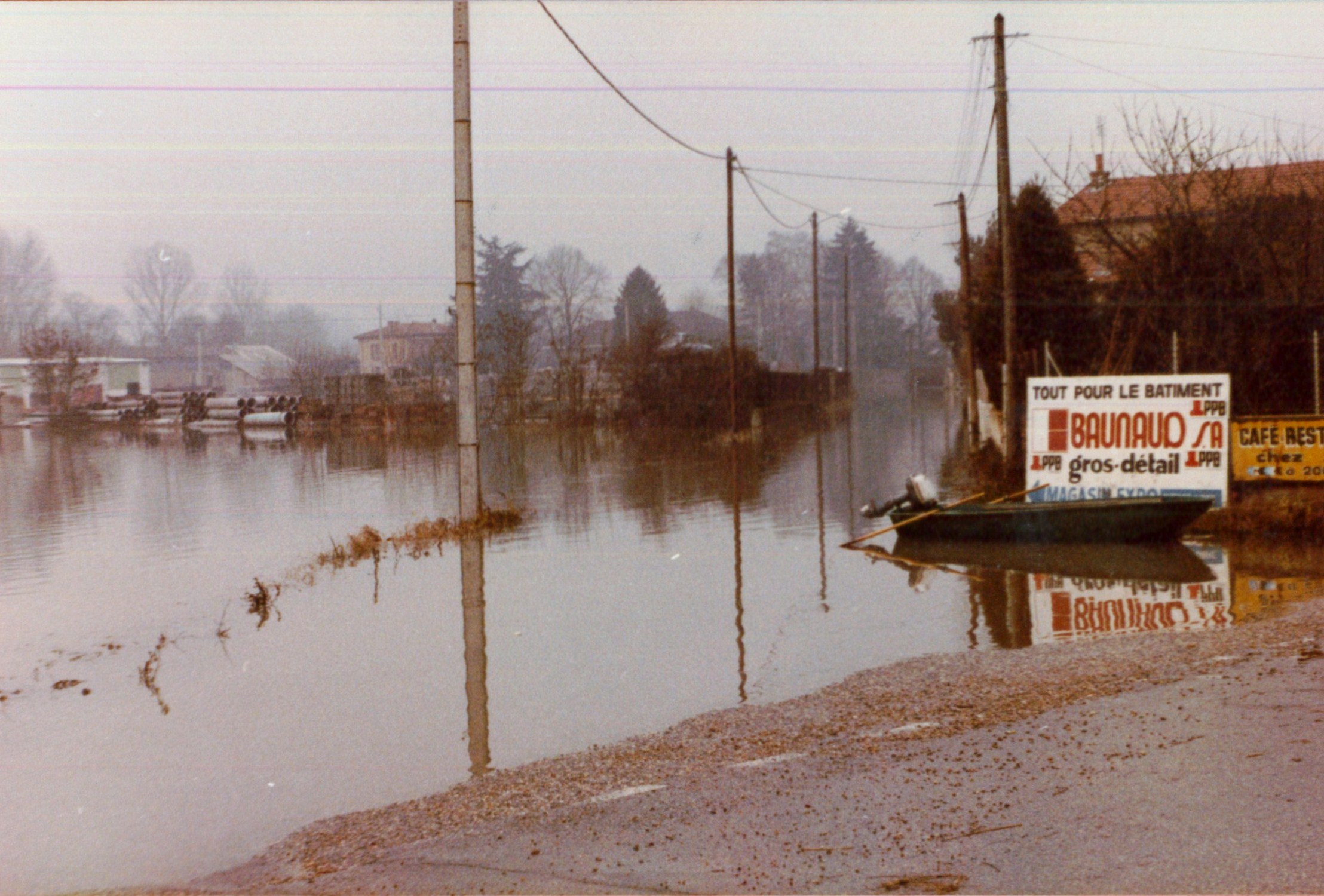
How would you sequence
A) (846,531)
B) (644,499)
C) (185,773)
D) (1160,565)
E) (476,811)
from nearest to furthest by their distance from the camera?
(476,811), (185,773), (1160,565), (846,531), (644,499)

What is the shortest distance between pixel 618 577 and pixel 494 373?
42535 millimetres

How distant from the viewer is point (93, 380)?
60125mm

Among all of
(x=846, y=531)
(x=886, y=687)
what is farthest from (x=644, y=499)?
(x=886, y=687)

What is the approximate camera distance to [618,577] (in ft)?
46.2

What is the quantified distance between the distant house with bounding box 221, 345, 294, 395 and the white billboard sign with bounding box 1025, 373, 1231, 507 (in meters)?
49.9

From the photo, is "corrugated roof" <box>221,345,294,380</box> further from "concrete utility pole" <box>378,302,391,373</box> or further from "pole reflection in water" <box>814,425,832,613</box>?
"pole reflection in water" <box>814,425,832,613</box>

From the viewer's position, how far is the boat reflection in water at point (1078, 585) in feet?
35.3

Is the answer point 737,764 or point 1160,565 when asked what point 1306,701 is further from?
point 1160,565

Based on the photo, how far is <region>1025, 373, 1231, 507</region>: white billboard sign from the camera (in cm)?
1577

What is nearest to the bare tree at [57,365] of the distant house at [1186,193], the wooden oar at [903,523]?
the distant house at [1186,193]

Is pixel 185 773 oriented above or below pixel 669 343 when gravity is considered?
below

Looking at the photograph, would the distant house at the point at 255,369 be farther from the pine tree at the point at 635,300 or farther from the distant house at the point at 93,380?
the pine tree at the point at 635,300

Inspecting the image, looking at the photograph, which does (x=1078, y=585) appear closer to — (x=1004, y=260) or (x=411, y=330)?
(x=1004, y=260)

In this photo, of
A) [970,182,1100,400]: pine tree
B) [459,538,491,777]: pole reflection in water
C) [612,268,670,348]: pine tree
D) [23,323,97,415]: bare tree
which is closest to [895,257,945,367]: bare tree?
[612,268,670,348]: pine tree
